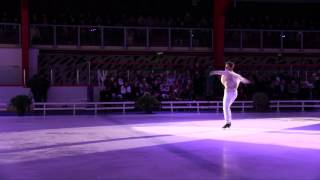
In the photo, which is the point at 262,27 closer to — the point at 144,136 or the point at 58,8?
the point at 58,8

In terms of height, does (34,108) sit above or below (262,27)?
below

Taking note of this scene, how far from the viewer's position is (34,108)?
23969 mm

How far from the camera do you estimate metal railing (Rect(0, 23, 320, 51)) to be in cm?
2822

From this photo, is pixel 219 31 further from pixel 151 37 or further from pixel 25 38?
pixel 25 38

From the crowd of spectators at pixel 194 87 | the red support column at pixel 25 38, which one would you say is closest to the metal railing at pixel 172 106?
the crowd of spectators at pixel 194 87

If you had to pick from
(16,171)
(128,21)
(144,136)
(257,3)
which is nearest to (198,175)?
(16,171)

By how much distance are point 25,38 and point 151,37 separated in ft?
21.6

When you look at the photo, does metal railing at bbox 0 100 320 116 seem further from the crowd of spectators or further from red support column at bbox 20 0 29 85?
red support column at bbox 20 0 29 85

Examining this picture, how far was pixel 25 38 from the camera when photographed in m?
27.7

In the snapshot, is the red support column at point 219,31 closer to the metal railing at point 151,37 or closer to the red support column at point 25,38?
the metal railing at point 151,37

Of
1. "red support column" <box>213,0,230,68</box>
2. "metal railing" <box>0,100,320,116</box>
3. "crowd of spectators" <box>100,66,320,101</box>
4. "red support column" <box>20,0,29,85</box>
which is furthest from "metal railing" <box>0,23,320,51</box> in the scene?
"metal railing" <box>0,100,320,116</box>

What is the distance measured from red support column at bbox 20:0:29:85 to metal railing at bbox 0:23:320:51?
328 millimetres

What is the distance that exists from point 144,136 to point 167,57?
17893 millimetres

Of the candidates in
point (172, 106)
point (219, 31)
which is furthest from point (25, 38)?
point (219, 31)
